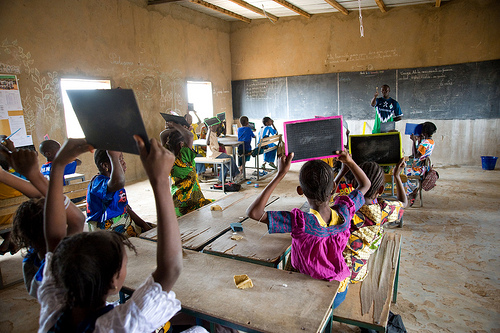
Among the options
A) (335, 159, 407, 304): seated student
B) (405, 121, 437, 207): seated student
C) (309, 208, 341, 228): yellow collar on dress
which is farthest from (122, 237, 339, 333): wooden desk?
(405, 121, 437, 207): seated student

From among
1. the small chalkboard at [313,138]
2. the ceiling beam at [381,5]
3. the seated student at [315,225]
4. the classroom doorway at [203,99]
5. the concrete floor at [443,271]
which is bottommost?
the concrete floor at [443,271]

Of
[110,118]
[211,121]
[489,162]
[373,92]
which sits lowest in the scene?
[489,162]

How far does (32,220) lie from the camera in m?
1.27

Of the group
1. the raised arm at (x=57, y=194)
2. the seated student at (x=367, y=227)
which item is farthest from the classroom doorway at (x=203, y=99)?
the raised arm at (x=57, y=194)

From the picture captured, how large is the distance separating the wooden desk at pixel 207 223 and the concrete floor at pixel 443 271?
102 cm

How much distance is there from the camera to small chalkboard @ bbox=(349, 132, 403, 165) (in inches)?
143

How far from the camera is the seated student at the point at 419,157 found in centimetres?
442

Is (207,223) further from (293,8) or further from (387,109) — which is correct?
(293,8)

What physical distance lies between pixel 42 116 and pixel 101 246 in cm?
528

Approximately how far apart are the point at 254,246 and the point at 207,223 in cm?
52

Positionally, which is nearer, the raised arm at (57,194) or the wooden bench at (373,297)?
the raised arm at (57,194)

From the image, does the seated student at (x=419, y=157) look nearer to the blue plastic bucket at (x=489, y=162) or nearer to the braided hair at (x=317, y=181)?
the braided hair at (x=317, y=181)

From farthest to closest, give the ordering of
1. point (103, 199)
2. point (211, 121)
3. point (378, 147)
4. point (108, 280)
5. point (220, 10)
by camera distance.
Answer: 1. point (220, 10)
2. point (211, 121)
3. point (378, 147)
4. point (103, 199)
5. point (108, 280)

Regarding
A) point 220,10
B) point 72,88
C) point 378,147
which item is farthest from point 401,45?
point 72,88
